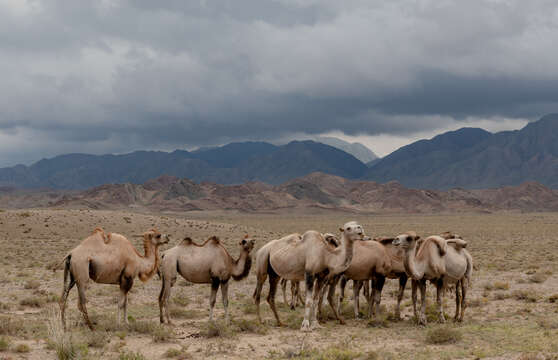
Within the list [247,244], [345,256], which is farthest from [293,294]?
[345,256]

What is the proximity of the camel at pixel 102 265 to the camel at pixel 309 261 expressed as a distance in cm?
289

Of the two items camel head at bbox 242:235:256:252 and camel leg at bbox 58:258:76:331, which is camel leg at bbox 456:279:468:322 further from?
camel leg at bbox 58:258:76:331

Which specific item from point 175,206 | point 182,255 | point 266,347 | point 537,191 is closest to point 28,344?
point 182,255

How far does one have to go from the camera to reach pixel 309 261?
12328mm

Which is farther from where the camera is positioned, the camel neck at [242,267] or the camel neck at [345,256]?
the camel neck at [242,267]

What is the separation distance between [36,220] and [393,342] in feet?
150

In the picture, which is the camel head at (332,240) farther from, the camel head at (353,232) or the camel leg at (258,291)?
the camel leg at (258,291)

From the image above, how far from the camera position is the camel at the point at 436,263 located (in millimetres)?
12531

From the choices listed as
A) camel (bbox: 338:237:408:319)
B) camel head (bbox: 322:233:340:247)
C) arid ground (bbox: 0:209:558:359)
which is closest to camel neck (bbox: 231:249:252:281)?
arid ground (bbox: 0:209:558:359)

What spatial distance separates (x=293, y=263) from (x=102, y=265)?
4462mm

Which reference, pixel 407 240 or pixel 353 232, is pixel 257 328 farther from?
pixel 407 240

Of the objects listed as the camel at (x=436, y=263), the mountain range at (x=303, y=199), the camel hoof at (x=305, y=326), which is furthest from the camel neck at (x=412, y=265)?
the mountain range at (x=303, y=199)

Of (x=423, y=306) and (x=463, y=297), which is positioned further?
(x=463, y=297)

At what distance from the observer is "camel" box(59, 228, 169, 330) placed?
11266 millimetres
